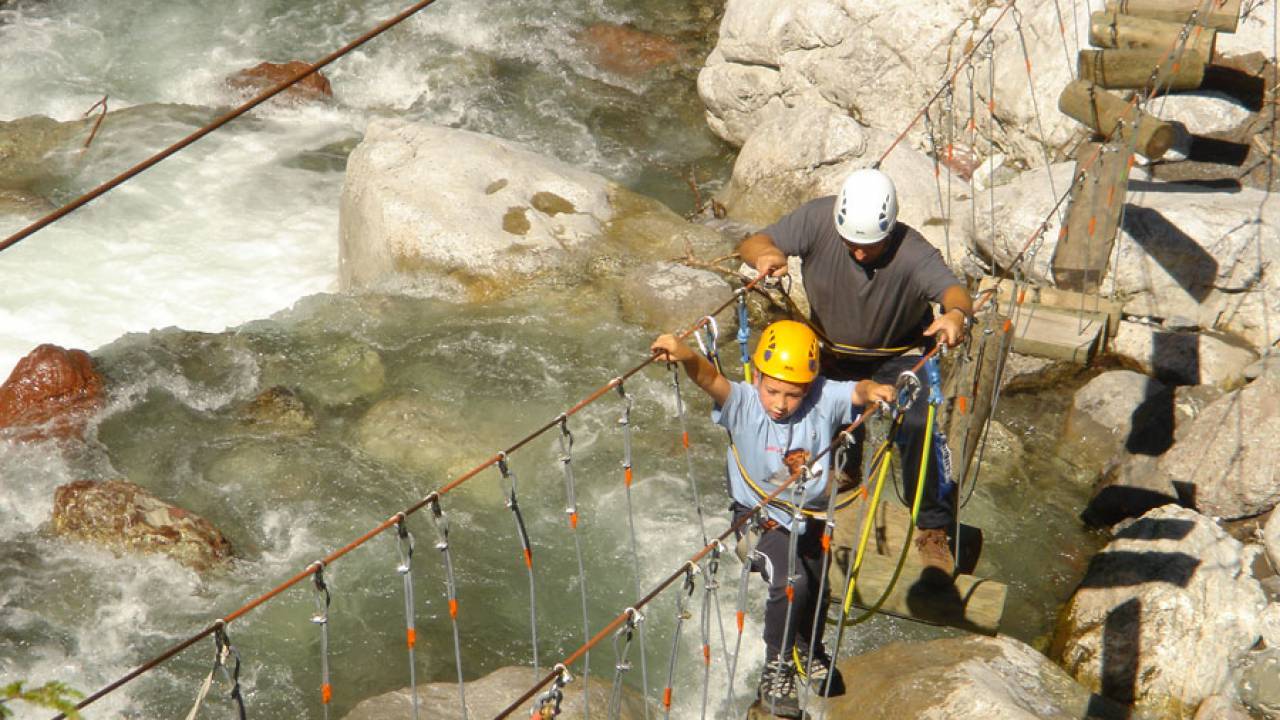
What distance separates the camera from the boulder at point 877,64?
10281 mm

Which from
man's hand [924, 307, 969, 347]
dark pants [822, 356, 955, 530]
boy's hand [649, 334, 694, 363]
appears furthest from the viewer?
dark pants [822, 356, 955, 530]

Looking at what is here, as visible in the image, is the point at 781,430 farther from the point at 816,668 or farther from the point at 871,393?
the point at 816,668

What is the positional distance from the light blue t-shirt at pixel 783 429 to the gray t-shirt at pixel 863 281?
80cm

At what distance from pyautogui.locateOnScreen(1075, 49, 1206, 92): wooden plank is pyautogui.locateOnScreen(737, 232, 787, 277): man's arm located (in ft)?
11.6

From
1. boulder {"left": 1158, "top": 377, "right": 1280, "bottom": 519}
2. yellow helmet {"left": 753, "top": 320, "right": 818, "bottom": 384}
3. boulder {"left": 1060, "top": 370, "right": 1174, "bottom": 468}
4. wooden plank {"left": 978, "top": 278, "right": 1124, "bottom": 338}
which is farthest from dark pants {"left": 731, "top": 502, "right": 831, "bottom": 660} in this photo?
boulder {"left": 1060, "top": 370, "right": 1174, "bottom": 468}

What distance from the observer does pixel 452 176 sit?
9.63m

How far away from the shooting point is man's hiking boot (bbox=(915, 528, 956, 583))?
205 inches

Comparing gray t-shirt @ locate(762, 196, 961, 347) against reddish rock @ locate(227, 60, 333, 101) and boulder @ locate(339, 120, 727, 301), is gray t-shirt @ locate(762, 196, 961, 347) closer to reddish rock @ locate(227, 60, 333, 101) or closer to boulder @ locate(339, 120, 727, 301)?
boulder @ locate(339, 120, 727, 301)

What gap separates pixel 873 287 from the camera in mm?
5379

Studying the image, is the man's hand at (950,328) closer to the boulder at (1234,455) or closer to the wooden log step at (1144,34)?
the boulder at (1234,455)

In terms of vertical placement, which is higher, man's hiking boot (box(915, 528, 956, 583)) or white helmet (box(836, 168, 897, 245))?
white helmet (box(836, 168, 897, 245))

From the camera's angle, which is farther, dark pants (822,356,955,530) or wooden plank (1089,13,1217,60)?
wooden plank (1089,13,1217,60)

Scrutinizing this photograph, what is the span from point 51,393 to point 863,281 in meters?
5.76

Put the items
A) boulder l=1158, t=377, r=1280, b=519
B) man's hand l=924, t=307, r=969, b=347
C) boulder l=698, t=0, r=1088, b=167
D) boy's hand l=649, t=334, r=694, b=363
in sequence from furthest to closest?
boulder l=698, t=0, r=1088, b=167 → boulder l=1158, t=377, r=1280, b=519 → man's hand l=924, t=307, r=969, b=347 → boy's hand l=649, t=334, r=694, b=363
